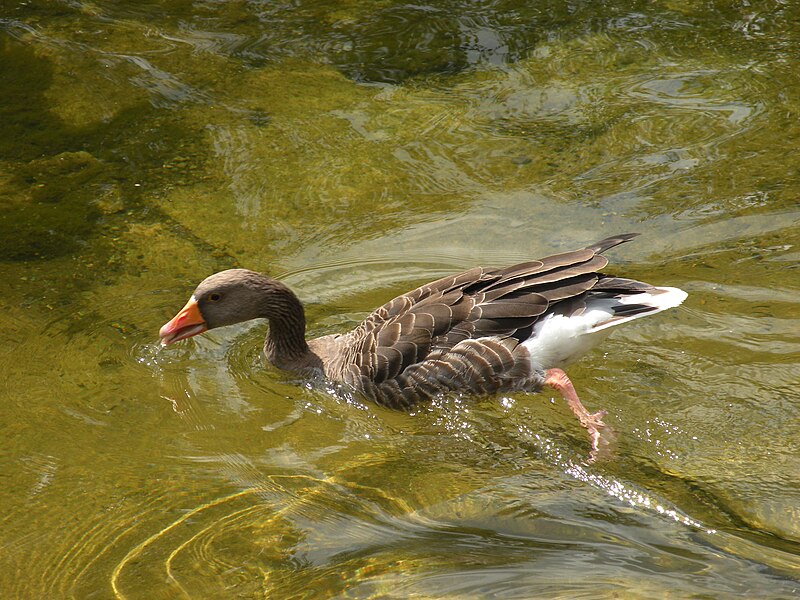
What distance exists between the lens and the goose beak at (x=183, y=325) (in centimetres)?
593

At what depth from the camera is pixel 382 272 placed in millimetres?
6988

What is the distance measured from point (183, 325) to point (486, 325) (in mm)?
1971

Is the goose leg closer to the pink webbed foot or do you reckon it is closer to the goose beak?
the pink webbed foot

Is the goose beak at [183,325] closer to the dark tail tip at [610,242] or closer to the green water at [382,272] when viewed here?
the green water at [382,272]

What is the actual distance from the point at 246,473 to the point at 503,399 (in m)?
1.79

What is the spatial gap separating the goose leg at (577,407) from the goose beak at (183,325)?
2315mm

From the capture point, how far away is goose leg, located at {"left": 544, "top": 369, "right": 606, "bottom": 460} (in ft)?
17.8

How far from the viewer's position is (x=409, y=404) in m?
5.98

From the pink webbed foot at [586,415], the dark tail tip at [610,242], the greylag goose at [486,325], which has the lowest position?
the pink webbed foot at [586,415]

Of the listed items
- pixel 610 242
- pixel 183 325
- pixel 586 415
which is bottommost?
pixel 586 415

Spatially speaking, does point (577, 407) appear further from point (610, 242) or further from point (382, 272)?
point (382, 272)

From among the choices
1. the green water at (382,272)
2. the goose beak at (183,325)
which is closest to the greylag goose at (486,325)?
the goose beak at (183,325)

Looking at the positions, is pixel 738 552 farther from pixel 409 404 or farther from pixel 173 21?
pixel 173 21

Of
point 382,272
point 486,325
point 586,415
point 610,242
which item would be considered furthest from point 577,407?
point 382,272
